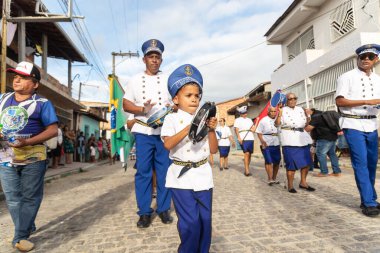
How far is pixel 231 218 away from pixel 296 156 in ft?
7.61

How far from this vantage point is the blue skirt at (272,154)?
21.7ft

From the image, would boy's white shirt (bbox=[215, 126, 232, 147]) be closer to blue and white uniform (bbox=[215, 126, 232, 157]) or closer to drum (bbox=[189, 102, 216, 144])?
blue and white uniform (bbox=[215, 126, 232, 157])

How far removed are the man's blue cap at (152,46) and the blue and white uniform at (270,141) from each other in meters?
3.71

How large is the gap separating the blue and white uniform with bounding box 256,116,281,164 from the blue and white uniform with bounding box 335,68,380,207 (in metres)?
2.51

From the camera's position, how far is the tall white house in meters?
11.0

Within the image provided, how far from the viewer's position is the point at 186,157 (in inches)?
92.2

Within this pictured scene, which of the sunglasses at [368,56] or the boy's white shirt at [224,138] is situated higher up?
the sunglasses at [368,56]

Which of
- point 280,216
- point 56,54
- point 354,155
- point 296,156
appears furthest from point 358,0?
point 56,54

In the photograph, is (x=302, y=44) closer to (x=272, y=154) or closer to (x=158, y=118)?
(x=272, y=154)

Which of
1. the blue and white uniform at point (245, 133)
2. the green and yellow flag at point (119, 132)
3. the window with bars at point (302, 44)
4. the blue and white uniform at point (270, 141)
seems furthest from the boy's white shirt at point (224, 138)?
the window with bars at point (302, 44)

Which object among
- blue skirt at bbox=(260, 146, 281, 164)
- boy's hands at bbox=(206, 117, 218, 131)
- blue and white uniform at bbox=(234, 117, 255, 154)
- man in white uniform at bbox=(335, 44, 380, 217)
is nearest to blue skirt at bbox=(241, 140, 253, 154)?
blue and white uniform at bbox=(234, 117, 255, 154)

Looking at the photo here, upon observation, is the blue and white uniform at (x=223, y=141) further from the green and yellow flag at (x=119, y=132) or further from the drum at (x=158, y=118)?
the drum at (x=158, y=118)

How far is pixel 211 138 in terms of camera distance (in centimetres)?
241

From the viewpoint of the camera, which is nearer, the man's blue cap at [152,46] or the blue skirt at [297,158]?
the man's blue cap at [152,46]
